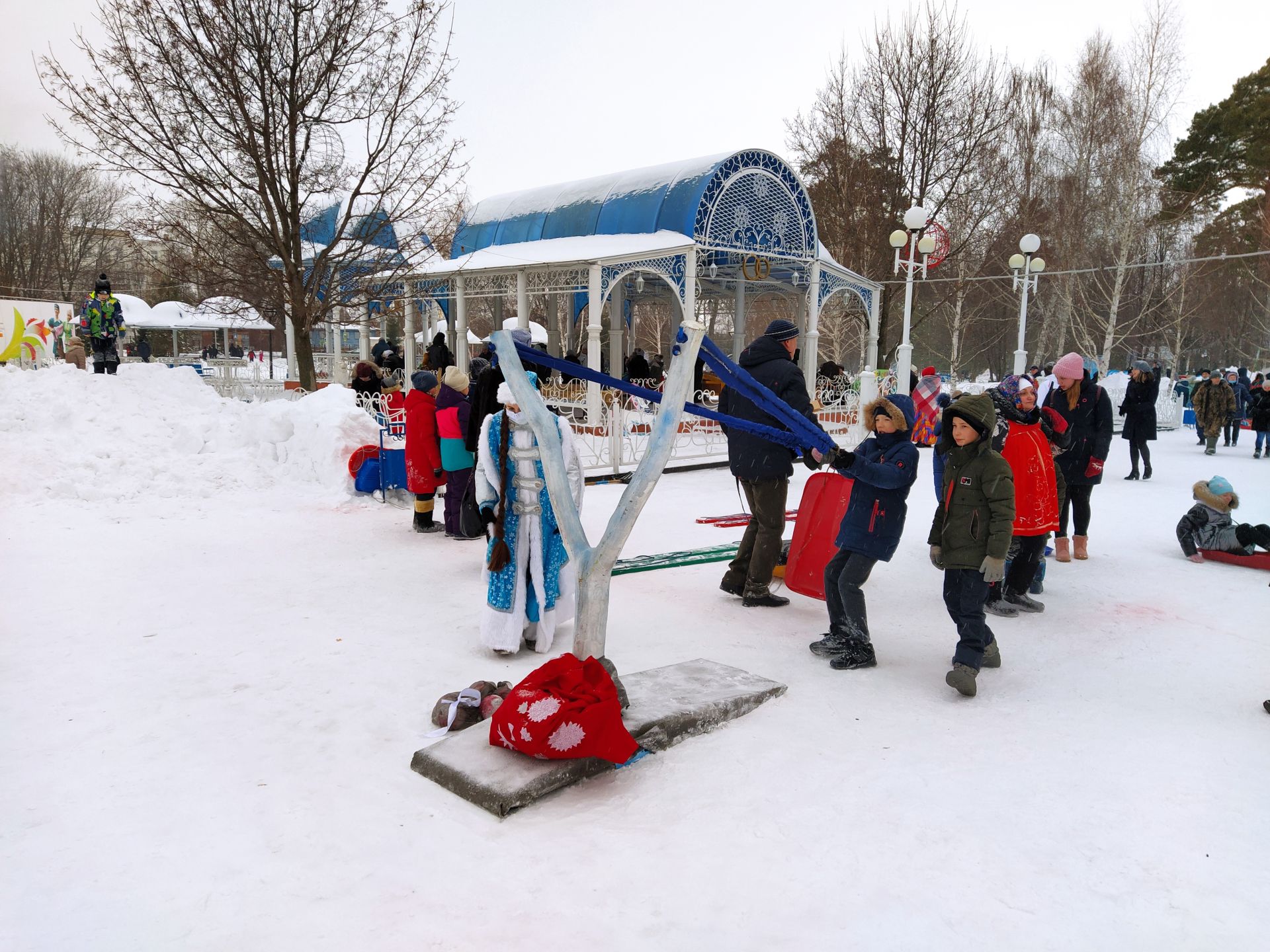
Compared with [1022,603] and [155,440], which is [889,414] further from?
[155,440]

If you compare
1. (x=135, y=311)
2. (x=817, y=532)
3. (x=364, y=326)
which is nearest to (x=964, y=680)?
(x=817, y=532)

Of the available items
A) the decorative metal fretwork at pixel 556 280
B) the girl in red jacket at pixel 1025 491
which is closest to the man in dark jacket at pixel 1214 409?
the decorative metal fretwork at pixel 556 280

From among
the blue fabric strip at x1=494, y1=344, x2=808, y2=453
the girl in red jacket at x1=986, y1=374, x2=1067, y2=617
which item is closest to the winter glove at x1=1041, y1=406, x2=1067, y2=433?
the girl in red jacket at x1=986, y1=374, x2=1067, y2=617

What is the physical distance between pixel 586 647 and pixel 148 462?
736 cm

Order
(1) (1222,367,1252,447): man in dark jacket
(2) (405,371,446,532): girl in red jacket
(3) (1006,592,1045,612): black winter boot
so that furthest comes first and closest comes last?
(1) (1222,367,1252,447): man in dark jacket < (2) (405,371,446,532): girl in red jacket < (3) (1006,592,1045,612): black winter boot

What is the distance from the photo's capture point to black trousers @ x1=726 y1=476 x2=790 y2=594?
5285mm

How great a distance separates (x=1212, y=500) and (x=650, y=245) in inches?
367

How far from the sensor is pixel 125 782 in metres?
3.07

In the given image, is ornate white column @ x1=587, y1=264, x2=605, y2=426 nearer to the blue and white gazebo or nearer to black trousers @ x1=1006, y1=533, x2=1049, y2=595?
the blue and white gazebo

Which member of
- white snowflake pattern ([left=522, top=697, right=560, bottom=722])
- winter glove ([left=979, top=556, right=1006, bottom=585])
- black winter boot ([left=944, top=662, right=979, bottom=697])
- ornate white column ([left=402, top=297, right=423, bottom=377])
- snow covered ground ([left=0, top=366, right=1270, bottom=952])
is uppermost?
ornate white column ([left=402, top=297, right=423, bottom=377])

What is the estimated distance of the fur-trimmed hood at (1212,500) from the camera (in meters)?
6.79

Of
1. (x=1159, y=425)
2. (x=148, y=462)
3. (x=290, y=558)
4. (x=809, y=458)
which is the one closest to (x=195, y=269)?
(x=148, y=462)

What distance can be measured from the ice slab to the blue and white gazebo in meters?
8.87

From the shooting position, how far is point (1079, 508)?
6867 mm
